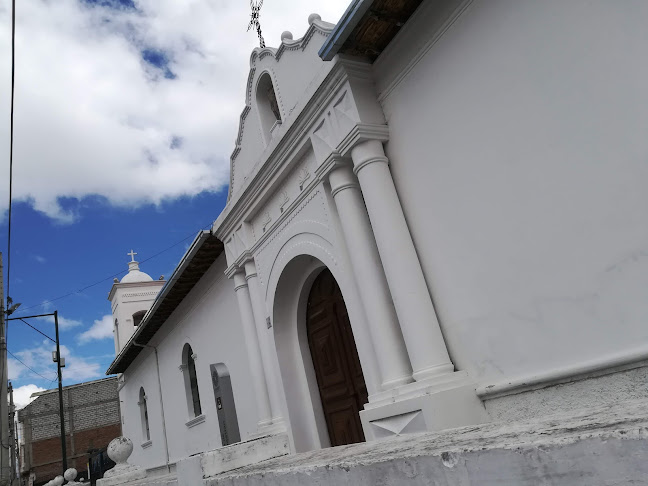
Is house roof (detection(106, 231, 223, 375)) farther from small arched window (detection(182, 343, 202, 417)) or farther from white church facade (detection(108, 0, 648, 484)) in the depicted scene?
white church facade (detection(108, 0, 648, 484))

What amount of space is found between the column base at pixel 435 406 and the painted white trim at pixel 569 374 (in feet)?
0.42

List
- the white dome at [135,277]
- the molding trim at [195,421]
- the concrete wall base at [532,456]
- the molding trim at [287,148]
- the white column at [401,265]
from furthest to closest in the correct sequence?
the white dome at [135,277], the molding trim at [195,421], the molding trim at [287,148], the white column at [401,265], the concrete wall base at [532,456]

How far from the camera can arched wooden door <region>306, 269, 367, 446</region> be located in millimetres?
6113

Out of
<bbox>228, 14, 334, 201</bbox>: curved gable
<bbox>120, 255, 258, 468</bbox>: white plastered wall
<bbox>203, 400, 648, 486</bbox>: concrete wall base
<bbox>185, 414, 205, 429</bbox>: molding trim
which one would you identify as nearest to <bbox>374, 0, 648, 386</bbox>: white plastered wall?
<bbox>228, 14, 334, 201</bbox>: curved gable

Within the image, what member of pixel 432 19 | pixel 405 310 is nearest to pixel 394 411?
pixel 405 310

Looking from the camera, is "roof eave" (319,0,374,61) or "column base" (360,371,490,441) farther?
"roof eave" (319,0,374,61)

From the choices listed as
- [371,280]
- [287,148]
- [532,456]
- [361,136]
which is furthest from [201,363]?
[532,456]

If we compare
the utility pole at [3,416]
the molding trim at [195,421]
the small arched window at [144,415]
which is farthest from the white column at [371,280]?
the small arched window at [144,415]

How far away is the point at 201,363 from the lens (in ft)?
33.6

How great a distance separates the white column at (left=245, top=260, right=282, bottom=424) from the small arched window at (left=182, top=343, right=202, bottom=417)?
4380 millimetres

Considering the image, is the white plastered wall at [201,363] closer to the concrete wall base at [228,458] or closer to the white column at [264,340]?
the white column at [264,340]

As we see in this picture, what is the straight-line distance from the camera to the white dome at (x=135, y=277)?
19.5m

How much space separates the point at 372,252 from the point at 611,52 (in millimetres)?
2517

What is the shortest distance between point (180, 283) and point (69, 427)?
24.1 metres
